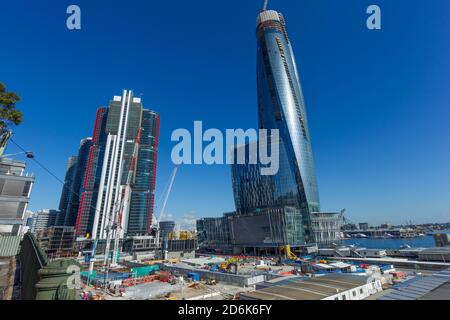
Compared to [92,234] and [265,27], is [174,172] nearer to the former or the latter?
[92,234]

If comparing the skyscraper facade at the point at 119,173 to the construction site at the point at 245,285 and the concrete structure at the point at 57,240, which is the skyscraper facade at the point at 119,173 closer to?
the concrete structure at the point at 57,240

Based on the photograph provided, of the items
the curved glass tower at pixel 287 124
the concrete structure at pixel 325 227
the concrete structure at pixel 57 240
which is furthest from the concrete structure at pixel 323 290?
the concrete structure at pixel 57 240

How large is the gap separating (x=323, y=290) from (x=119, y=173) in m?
176

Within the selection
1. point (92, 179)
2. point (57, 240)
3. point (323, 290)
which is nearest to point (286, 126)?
point (323, 290)

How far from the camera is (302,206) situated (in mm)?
141500

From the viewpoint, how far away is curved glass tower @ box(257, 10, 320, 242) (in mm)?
141750

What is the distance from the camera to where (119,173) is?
575 ft

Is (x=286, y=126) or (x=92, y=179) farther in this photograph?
(x=92, y=179)

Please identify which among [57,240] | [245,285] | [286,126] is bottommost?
[245,285]

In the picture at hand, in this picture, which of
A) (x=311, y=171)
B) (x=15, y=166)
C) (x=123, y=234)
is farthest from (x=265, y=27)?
(x=123, y=234)

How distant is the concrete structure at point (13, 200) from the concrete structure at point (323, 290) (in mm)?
48301

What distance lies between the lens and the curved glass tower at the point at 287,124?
14175 centimetres

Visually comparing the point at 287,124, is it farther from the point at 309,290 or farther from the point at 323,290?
the point at 309,290
